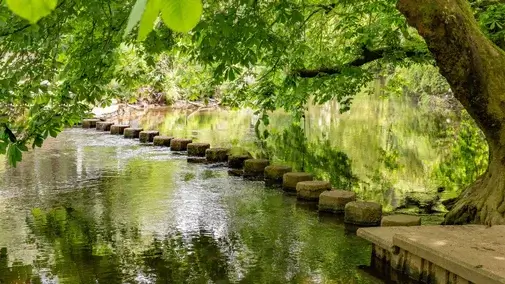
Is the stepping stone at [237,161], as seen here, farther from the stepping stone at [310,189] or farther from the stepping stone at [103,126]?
the stepping stone at [103,126]

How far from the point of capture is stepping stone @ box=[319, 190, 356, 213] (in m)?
9.72

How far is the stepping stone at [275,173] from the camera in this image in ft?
40.2

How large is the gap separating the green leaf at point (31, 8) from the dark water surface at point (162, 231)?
5929mm

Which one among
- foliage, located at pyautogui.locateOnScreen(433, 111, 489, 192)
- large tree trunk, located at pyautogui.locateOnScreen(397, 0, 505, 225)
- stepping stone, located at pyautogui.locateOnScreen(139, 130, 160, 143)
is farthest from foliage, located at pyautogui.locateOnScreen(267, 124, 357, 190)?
large tree trunk, located at pyautogui.locateOnScreen(397, 0, 505, 225)

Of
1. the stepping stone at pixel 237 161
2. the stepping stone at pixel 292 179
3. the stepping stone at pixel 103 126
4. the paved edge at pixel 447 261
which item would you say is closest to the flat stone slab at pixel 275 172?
the stepping stone at pixel 292 179

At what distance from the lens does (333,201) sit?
31.9 feet

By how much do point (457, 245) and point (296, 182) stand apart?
5.50m

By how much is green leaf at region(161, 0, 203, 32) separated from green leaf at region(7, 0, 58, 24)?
0.20 meters

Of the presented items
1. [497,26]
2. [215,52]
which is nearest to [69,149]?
[215,52]

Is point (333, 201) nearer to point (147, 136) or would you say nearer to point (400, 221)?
point (400, 221)

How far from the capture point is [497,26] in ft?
30.6

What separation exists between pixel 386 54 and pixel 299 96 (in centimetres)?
171

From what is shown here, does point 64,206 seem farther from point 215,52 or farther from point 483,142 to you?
point 483,142

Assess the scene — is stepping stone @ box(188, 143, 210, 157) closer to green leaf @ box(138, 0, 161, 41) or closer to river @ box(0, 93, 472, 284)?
river @ box(0, 93, 472, 284)
